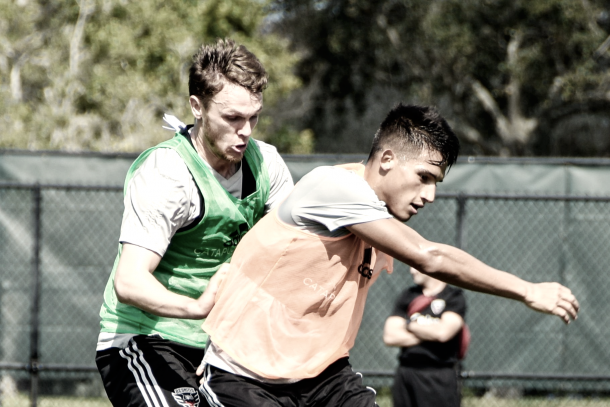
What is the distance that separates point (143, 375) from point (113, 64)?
9427 millimetres

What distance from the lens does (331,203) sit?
2.59 metres

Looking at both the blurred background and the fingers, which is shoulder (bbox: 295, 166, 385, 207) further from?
the blurred background

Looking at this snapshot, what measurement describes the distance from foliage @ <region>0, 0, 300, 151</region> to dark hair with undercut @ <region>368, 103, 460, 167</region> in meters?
7.14

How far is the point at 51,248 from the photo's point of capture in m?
6.97

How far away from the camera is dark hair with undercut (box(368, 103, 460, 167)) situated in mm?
2717

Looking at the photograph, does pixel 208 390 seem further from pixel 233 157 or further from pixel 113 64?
pixel 113 64

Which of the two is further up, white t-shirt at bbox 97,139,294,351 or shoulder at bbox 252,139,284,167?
shoulder at bbox 252,139,284,167

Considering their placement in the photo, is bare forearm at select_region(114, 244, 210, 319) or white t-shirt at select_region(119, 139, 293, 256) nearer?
bare forearm at select_region(114, 244, 210, 319)

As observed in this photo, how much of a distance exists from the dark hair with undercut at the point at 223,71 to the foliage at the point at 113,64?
682 centimetres

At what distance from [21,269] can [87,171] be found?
1.06 m

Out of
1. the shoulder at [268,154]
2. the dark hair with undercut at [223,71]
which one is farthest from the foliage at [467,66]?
the dark hair with undercut at [223,71]

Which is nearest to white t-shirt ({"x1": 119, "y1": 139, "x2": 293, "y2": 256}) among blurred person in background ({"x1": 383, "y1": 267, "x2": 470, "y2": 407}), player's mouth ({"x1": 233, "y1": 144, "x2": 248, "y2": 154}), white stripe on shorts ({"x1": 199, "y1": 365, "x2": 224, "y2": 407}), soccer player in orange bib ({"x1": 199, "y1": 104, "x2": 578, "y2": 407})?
player's mouth ({"x1": 233, "y1": 144, "x2": 248, "y2": 154})

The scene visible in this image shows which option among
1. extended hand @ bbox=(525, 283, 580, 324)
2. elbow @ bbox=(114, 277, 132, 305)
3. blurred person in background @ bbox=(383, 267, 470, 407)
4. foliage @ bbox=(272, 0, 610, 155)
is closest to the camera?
extended hand @ bbox=(525, 283, 580, 324)

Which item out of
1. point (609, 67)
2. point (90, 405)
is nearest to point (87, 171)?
point (90, 405)
